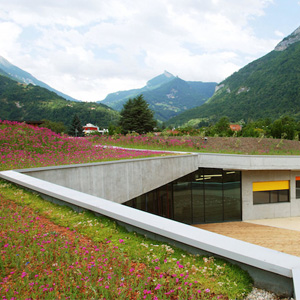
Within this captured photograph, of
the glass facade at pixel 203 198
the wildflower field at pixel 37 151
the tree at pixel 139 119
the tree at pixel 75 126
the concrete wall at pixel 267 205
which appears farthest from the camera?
the tree at pixel 75 126

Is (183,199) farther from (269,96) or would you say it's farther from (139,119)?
(269,96)

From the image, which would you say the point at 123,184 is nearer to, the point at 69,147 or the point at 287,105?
the point at 69,147

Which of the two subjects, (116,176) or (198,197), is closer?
(116,176)

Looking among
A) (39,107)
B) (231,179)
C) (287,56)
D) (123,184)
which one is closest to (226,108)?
(287,56)

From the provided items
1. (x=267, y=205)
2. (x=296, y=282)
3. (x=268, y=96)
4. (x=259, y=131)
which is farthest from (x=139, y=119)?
(x=268, y=96)

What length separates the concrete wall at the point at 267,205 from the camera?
55.0 feet

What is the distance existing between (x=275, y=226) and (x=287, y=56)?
437 ft

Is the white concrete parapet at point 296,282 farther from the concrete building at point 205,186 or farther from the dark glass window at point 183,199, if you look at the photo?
the dark glass window at point 183,199

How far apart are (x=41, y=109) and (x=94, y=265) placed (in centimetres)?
9689

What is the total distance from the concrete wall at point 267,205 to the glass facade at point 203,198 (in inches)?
18.3

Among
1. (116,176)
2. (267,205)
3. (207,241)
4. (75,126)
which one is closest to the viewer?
(207,241)

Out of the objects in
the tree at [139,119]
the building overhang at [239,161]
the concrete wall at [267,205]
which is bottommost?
the concrete wall at [267,205]

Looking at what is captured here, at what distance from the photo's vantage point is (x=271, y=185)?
1720cm

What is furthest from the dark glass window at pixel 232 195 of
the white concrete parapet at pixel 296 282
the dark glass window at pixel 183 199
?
the white concrete parapet at pixel 296 282
